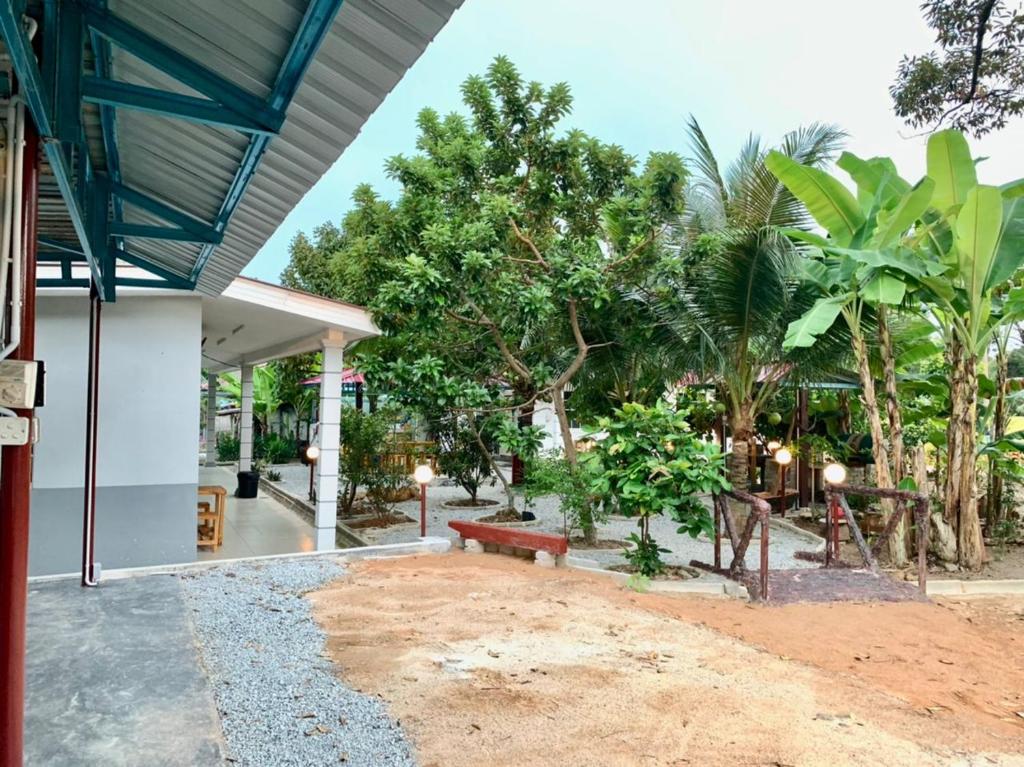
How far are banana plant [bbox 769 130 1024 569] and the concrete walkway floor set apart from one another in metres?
5.77

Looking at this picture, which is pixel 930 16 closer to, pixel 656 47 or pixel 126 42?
pixel 126 42

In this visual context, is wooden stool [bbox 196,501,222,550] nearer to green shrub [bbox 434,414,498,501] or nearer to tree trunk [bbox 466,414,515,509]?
tree trunk [bbox 466,414,515,509]

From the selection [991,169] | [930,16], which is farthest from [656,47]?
[930,16]

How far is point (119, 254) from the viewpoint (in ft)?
20.8

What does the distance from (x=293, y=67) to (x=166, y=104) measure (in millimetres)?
650

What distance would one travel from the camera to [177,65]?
2994 millimetres

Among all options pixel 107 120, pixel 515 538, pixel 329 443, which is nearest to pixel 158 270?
pixel 329 443

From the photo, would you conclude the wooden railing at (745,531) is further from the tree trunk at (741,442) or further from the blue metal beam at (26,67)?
the blue metal beam at (26,67)

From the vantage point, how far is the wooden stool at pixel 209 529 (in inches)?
361

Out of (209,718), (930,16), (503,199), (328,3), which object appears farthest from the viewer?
(930,16)

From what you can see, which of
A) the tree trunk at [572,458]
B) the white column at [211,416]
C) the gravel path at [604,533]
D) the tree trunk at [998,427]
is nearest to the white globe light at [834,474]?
the gravel path at [604,533]

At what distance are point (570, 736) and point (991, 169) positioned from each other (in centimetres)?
7708

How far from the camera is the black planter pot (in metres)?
14.5

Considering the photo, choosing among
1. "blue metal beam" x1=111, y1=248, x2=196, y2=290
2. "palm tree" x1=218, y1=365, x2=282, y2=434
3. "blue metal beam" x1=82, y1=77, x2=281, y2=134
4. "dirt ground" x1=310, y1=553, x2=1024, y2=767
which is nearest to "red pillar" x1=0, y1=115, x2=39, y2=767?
"blue metal beam" x1=82, y1=77, x2=281, y2=134
